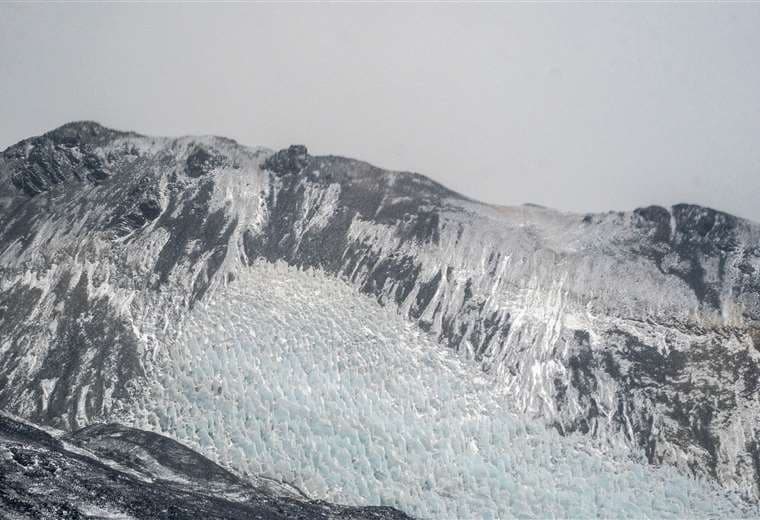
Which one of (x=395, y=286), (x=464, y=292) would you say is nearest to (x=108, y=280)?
(x=395, y=286)

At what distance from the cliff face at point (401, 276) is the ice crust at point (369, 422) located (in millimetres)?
3491

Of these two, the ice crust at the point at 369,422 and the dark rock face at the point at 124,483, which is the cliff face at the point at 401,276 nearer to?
the ice crust at the point at 369,422

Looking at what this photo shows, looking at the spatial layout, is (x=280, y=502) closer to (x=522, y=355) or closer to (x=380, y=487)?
(x=380, y=487)

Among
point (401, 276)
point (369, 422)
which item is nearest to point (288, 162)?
point (401, 276)

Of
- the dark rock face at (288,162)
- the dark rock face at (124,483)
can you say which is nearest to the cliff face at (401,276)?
the dark rock face at (288,162)

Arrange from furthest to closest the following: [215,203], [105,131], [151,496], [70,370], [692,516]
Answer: [105,131]
[215,203]
[70,370]
[692,516]
[151,496]

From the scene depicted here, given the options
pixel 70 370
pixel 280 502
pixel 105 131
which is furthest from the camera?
pixel 105 131

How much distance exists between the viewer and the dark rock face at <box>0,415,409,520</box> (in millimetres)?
64625

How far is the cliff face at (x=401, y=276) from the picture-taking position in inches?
4299

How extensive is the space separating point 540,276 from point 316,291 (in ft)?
94.6

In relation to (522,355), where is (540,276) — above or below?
above

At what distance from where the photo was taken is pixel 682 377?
4419 inches

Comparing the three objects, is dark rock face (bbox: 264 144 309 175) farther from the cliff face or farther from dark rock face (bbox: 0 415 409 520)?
dark rock face (bbox: 0 415 409 520)

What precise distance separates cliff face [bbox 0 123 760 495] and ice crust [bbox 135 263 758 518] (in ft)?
11.5
